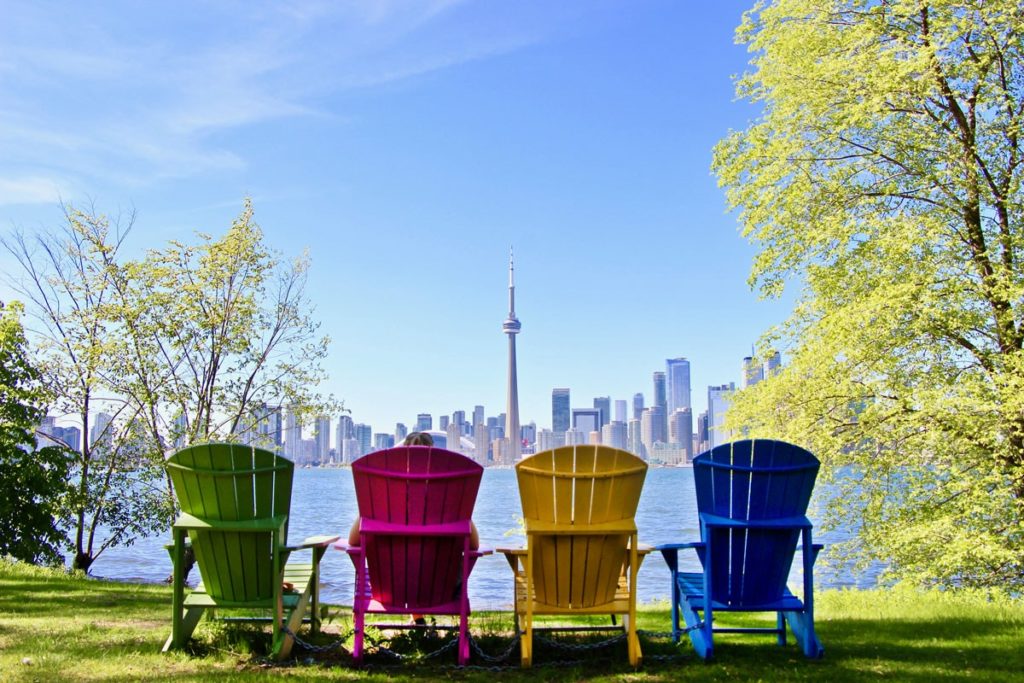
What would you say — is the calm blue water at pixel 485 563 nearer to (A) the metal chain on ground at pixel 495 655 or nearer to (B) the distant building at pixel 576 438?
(A) the metal chain on ground at pixel 495 655

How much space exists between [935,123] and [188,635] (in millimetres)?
11920

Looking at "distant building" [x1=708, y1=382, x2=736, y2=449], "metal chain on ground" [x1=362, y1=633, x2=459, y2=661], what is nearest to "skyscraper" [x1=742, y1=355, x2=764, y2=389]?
"distant building" [x1=708, y1=382, x2=736, y2=449]

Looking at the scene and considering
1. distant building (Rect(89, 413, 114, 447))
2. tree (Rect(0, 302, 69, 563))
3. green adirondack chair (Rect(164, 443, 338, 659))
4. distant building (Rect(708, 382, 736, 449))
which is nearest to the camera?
green adirondack chair (Rect(164, 443, 338, 659))

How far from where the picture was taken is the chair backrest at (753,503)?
16.6 ft

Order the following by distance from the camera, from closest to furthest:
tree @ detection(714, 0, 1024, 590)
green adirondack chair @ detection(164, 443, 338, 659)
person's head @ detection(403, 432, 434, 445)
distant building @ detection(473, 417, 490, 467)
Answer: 1. green adirondack chair @ detection(164, 443, 338, 659)
2. person's head @ detection(403, 432, 434, 445)
3. tree @ detection(714, 0, 1024, 590)
4. distant building @ detection(473, 417, 490, 467)

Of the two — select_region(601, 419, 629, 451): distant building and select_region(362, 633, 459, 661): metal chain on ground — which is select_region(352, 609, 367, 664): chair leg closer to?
select_region(362, 633, 459, 661): metal chain on ground

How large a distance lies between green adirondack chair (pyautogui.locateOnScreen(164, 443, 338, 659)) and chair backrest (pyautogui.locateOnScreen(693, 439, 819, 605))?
A: 251 centimetres

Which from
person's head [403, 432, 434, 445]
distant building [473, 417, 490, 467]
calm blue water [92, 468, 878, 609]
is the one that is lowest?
calm blue water [92, 468, 878, 609]

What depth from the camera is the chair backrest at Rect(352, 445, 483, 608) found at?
4.84 m

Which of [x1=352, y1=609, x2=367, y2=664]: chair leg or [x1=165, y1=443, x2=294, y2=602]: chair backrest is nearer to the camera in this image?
[x1=352, y1=609, x2=367, y2=664]: chair leg

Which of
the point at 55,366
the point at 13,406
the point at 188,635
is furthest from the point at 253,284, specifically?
the point at 188,635

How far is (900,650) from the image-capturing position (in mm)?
5348

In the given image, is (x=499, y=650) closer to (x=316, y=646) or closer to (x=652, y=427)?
(x=316, y=646)

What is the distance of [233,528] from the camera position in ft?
16.1
